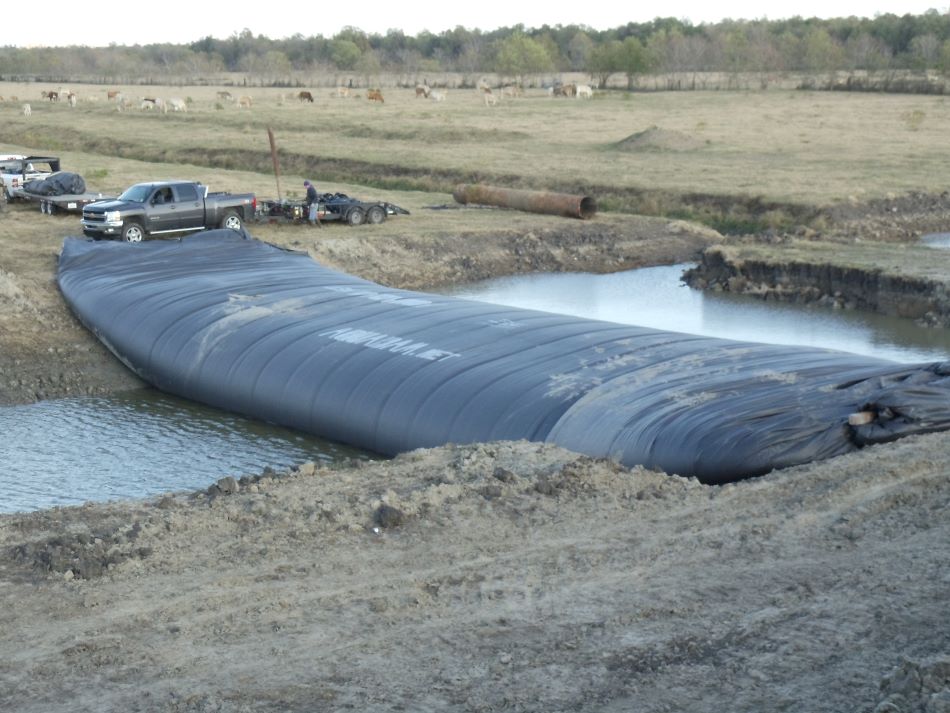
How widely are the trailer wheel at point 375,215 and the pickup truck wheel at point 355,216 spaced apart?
18cm

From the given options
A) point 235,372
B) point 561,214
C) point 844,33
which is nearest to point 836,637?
point 235,372

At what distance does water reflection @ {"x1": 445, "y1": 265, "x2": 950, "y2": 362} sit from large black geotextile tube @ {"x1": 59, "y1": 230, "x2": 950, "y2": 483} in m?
5.53

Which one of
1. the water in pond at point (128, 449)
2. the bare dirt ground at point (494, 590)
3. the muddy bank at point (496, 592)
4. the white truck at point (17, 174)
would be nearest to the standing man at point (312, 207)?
the white truck at point (17, 174)

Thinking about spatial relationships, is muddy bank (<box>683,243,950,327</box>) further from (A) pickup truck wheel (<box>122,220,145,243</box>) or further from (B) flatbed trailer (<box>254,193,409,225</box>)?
(A) pickup truck wheel (<box>122,220,145,243</box>)

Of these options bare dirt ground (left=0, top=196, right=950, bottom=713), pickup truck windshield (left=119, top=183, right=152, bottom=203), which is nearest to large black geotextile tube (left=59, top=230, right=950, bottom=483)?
bare dirt ground (left=0, top=196, right=950, bottom=713)

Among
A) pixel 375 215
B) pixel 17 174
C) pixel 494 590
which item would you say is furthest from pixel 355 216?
pixel 494 590

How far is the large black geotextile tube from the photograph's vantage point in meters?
14.3

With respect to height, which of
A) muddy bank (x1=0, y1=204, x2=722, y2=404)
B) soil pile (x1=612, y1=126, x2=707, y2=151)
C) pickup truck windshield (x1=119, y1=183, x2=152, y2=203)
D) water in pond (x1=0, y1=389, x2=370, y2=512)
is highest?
soil pile (x1=612, y1=126, x2=707, y2=151)

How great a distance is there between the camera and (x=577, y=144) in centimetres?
5266

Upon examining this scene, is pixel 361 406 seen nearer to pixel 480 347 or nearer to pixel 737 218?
pixel 480 347

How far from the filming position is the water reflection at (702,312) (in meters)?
24.8

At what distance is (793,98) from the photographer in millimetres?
75250

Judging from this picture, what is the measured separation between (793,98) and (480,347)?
199 feet

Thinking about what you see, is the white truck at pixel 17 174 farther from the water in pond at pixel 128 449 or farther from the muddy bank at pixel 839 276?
the muddy bank at pixel 839 276
